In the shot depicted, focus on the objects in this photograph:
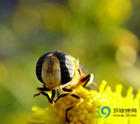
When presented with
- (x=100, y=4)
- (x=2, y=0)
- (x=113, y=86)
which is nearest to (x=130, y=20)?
(x=100, y=4)

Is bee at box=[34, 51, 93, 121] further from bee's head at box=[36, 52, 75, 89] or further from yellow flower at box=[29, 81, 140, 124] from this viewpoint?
yellow flower at box=[29, 81, 140, 124]

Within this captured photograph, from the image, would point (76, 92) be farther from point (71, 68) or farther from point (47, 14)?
point (47, 14)

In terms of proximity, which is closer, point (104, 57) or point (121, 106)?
point (121, 106)

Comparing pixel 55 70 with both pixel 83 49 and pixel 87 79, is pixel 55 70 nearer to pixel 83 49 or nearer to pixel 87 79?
pixel 87 79

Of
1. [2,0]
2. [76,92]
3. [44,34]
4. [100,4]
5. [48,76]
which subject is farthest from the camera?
[2,0]

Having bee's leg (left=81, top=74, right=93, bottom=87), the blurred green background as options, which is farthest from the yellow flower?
the blurred green background

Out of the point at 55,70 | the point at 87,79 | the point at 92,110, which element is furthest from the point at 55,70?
the point at 92,110

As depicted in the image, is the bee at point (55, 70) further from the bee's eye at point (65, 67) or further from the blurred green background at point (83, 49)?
the blurred green background at point (83, 49)
